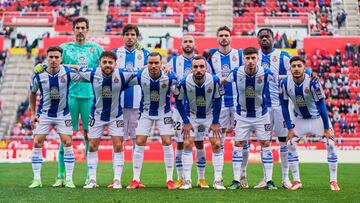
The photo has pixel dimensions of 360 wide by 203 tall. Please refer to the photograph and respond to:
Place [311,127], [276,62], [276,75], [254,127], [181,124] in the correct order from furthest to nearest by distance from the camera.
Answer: [276,62], [276,75], [181,124], [311,127], [254,127]

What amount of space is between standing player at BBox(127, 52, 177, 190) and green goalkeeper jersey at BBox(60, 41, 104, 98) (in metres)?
1.09

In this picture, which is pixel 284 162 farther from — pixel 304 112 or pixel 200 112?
pixel 200 112

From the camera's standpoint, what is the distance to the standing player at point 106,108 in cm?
1005

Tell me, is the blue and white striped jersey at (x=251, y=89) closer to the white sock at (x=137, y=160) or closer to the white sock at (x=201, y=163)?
the white sock at (x=201, y=163)

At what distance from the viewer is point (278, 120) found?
10.5m

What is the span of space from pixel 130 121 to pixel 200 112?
4.47 feet

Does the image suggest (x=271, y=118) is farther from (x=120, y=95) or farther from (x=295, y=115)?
(x=120, y=95)

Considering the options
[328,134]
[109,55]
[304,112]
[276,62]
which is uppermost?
[109,55]

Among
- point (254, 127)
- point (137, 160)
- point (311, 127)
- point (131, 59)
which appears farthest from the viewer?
point (131, 59)

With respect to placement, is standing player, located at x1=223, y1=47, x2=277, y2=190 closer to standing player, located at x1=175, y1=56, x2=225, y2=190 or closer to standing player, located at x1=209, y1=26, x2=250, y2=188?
standing player, located at x1=175, y1=56, x2=225, y2=190

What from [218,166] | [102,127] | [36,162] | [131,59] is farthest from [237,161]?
[36,162]

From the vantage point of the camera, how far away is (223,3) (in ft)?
119

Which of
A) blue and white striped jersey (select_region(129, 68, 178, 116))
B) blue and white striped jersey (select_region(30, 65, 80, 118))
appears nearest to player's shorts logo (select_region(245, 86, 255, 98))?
blue and white striped jersey (select_region(129, 68, 178, 116))

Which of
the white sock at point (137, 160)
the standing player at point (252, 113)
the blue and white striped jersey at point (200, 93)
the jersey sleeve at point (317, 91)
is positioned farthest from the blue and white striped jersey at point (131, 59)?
the jersey sleeve at point (317, 91)
